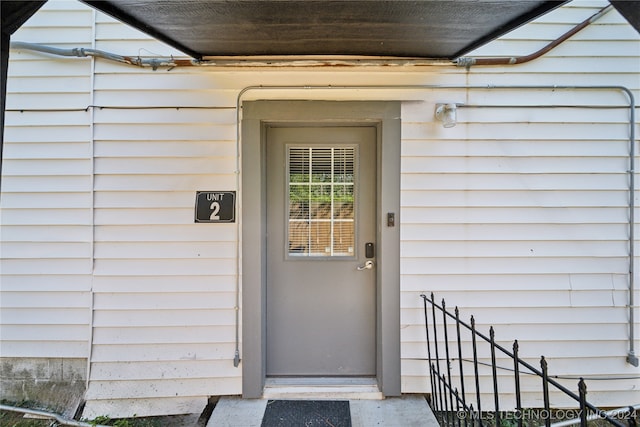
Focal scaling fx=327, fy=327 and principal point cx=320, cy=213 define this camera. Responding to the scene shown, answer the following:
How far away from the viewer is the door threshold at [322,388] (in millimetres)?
2264

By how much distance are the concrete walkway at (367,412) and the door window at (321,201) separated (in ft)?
3.36

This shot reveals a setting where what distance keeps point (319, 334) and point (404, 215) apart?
1072 mm

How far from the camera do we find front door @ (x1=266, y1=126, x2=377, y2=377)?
2412 millimetres

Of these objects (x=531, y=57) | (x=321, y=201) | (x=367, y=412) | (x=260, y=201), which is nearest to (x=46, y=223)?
(x=260, y=201)

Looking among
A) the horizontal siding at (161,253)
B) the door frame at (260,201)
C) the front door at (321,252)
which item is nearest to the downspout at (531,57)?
the door frame at (260,201)

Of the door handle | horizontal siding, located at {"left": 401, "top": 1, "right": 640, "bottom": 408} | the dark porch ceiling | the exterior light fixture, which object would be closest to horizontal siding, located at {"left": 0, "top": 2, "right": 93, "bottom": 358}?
the dark porch ceiling

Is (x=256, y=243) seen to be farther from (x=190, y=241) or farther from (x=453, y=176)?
(x=453, y=176)


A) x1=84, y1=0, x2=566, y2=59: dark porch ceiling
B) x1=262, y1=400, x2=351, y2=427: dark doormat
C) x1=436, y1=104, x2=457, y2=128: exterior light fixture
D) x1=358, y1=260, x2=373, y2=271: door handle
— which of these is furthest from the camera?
x1=358, y1=260, x2=373, y2=271: door handle

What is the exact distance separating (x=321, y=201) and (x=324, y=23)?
1.15 meters

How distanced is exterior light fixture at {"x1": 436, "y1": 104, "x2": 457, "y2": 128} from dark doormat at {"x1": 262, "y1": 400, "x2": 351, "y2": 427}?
6.65 feet

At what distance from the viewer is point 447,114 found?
223 centimetres

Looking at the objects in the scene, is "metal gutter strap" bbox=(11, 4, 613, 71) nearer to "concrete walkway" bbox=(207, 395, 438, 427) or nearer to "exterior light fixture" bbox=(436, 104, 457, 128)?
"exterior light fixture" bbox=(436, 104, 457, 128)

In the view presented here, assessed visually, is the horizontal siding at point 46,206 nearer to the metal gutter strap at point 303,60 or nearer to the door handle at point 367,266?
the metal gutter strap at point 303,60

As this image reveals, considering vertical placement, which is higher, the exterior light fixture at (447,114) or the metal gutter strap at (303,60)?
the metal gutter strap at (303,60)
